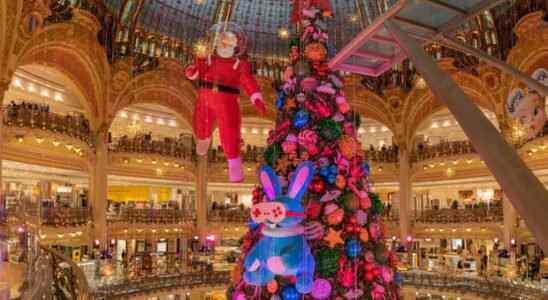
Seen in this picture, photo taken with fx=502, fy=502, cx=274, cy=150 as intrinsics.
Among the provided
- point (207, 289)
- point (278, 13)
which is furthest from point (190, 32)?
point (207, 289)

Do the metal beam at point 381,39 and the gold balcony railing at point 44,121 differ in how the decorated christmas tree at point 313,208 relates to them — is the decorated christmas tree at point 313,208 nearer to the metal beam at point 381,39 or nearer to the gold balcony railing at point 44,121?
the metal beam at point 381,39

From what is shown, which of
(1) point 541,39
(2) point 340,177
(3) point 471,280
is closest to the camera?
(2) point 340,177

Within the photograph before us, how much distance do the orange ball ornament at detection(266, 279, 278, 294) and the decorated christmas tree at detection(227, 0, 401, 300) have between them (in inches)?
0.5

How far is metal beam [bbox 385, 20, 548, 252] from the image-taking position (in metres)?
2.35

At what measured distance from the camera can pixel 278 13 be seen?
2642 cm

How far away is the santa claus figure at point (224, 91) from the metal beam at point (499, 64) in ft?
13.3

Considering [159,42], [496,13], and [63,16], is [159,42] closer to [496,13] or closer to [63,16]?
[63,16]

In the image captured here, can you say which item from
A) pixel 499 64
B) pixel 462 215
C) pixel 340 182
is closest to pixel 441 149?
pixel 462 215

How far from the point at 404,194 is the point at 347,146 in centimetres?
2189

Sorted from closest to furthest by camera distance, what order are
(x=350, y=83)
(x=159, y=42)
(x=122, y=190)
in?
(x=159, y=42) → (x=350, y=83) → (x=122, y=190)

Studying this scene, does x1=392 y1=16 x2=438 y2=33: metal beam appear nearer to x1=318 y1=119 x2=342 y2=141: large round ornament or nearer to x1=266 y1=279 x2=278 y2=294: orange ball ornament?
x1=318 y1=119 x2=342 y2=141: large round ornament

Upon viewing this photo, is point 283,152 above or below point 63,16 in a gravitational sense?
below

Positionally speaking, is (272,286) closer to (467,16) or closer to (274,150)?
(274,150)

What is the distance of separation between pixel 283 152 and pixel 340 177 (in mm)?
861
